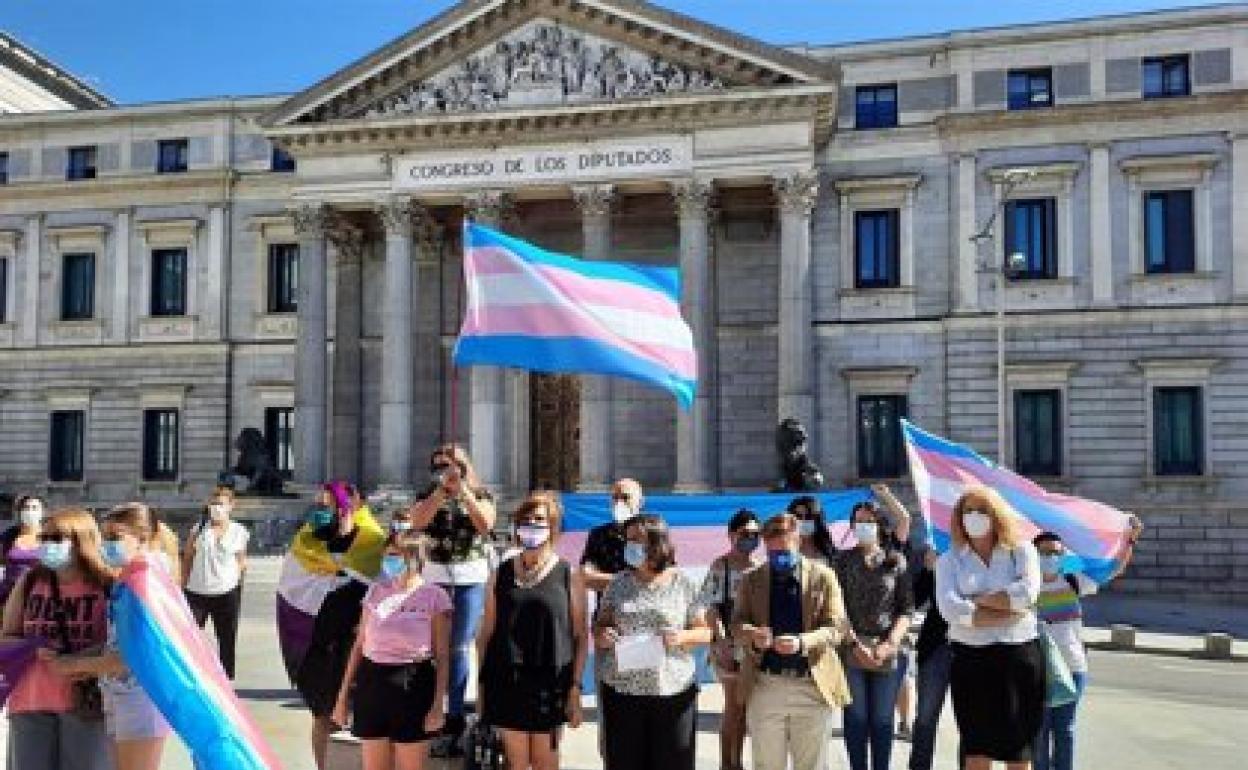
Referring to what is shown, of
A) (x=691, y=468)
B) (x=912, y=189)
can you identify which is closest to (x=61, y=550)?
(x=691, y=468)

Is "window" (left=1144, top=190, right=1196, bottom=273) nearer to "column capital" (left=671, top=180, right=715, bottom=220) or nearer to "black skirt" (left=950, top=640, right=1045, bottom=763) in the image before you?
"column capital" (left=671, top=180, right=715, bottom=220)

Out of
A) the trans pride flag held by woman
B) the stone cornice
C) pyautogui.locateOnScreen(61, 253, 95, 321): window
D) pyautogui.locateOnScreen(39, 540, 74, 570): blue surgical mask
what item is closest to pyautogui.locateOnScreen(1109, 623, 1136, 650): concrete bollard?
the stone cornice

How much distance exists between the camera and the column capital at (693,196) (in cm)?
3306

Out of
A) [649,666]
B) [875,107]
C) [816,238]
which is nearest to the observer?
[649,666]

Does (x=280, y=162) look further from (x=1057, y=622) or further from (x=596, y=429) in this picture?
(x=1057, y=622)

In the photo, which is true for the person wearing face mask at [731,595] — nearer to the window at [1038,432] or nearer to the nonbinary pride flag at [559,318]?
the nonbinary pride flag at [559,318]

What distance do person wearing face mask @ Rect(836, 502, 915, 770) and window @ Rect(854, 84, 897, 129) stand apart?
28550mm

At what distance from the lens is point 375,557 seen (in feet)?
29.4

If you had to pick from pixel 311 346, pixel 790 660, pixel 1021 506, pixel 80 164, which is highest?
pixel 80 164

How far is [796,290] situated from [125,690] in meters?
27.6

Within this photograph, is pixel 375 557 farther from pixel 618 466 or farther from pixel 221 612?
pixel 618 466

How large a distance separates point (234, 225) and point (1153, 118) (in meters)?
28.9

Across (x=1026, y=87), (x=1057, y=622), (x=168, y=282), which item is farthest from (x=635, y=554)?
(x=168, y=282)

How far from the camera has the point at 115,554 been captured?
6586 mm
